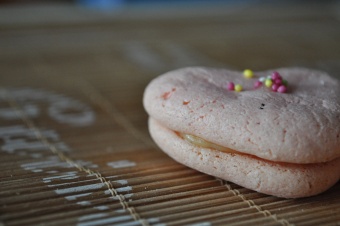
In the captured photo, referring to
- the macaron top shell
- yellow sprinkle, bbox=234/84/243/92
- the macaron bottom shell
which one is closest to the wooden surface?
the macaron bottom shell

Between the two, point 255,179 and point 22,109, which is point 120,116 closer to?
point 22,109

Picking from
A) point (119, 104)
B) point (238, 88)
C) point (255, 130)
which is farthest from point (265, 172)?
point (119, 104)

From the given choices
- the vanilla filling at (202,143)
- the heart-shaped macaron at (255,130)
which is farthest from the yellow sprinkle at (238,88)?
the vanilla filling at (202,143)

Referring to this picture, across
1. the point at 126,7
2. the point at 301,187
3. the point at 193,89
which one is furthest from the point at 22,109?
the point at 126,7

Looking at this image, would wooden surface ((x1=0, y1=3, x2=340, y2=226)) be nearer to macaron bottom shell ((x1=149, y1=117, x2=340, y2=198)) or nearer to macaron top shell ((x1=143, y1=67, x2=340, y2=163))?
macaron bottom shell ((x1=149, y1=117, x2=340, y2=198))

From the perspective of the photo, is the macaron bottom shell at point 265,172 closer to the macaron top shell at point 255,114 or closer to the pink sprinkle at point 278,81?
the macaron top shell at point 255,114
